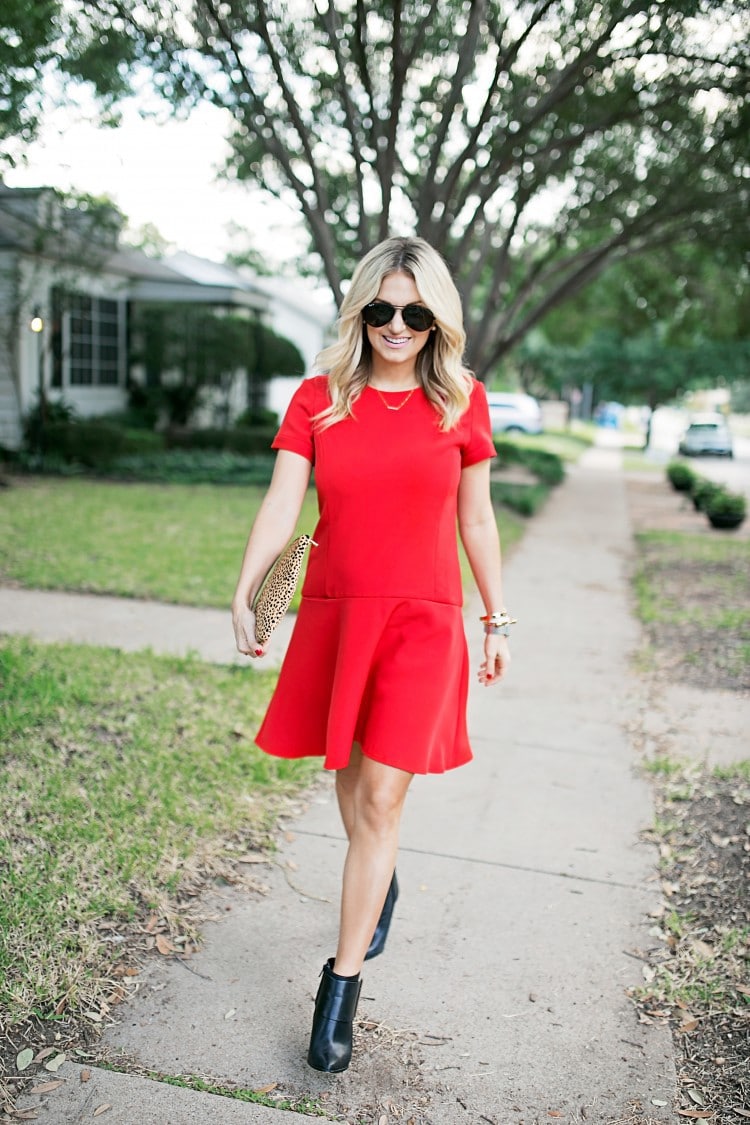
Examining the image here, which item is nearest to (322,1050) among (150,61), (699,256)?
(150,61)

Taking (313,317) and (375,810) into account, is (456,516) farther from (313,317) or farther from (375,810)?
(313,317)

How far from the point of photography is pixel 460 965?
3150 millimetres

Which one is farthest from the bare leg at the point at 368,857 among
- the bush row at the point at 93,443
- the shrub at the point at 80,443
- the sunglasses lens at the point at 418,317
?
the shrub at the point at 80,443

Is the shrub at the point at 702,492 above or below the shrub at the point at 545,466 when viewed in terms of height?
above

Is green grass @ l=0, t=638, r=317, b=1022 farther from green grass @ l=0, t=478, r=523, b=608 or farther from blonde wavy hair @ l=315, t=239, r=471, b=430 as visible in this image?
green grass @ l=0, t=478, r=523, b=608

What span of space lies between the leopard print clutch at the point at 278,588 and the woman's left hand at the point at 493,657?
23.6 inches

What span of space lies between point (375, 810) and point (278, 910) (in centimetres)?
99

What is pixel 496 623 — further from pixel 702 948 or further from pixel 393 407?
pixel 702 948

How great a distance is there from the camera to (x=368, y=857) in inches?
104

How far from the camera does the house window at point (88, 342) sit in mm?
17031

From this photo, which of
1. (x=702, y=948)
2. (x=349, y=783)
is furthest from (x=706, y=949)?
(x=349, y=783)

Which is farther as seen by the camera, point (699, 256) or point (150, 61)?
point (699, 256)

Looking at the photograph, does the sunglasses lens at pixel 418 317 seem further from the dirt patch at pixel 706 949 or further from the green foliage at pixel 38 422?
the green foliage at pixel 38 422

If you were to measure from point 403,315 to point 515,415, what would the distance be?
36.2 metres
